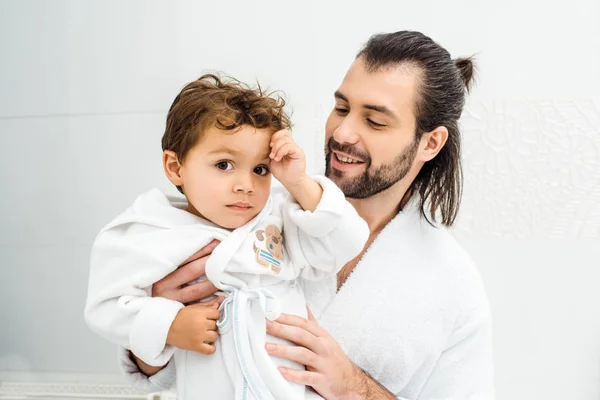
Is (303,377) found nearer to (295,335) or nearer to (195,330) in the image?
(295,335)

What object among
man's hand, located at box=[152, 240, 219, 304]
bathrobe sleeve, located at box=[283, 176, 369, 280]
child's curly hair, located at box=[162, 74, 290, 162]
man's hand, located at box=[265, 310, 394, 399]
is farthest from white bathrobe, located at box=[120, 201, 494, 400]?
child's curly hair, located at box=[162, 74, 290, 162]

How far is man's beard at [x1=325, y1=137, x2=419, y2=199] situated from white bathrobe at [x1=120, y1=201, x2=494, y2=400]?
10cm

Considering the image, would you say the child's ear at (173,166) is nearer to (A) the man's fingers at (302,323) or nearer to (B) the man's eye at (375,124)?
(A) the man's fingers at (302,323)

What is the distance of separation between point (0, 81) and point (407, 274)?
1.41 meters

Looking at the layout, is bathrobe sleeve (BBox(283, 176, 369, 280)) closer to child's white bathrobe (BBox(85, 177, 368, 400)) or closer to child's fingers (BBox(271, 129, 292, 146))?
child's white bathrobe (BBox(85, 177, 368, 400))

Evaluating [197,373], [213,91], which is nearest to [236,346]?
[197,373]

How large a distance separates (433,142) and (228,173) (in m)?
0.62

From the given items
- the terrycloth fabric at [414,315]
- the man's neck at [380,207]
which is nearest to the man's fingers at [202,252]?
the terrycloth fabric at [414,315]

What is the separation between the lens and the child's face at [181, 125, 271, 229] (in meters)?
0.98

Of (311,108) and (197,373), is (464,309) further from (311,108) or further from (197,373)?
(311,108)

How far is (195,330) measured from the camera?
0.95m

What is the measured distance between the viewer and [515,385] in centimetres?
182

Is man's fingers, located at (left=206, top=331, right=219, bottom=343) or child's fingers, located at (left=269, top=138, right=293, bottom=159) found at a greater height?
child's fingers, located at (left=269, top=138, right=293, bottom=159)

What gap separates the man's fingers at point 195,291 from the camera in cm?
102
